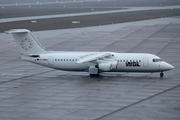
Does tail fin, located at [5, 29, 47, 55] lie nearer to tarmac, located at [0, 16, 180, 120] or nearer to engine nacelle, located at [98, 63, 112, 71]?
tarmac, located at [0, 16, 180, 120]

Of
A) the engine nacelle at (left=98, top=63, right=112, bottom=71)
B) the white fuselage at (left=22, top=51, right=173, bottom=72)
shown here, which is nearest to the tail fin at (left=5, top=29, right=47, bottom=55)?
the white fuselage at (left=22, top=51, right=173, bottom=72)

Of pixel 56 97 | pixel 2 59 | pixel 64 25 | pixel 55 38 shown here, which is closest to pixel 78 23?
pixel 64 25

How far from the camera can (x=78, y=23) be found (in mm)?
108312

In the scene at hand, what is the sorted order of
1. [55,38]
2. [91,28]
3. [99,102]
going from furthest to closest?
[91,28], [55,38], [99,102]

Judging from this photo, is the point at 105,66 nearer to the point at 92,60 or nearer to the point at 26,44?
the point at 92,60

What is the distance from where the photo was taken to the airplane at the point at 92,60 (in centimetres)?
4166

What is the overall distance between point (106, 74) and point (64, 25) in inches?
2430

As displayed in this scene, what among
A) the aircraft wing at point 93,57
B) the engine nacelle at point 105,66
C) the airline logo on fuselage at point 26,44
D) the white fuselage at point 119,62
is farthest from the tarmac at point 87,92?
the airline logo on fuselage at point 26,44

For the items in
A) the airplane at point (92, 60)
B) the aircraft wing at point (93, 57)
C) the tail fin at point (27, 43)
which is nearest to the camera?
the aircraft wing at point (93, 57)

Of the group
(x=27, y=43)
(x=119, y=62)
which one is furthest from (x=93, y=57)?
(x=27, y=43)

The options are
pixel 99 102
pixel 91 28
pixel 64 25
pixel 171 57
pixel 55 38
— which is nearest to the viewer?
pixel 99 102

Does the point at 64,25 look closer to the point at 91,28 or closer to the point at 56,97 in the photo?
the point at 91,28

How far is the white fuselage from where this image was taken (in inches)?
1642

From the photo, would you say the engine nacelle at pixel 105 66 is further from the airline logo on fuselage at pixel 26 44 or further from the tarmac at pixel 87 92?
the airline logo on fuselage at pixel 26 44
